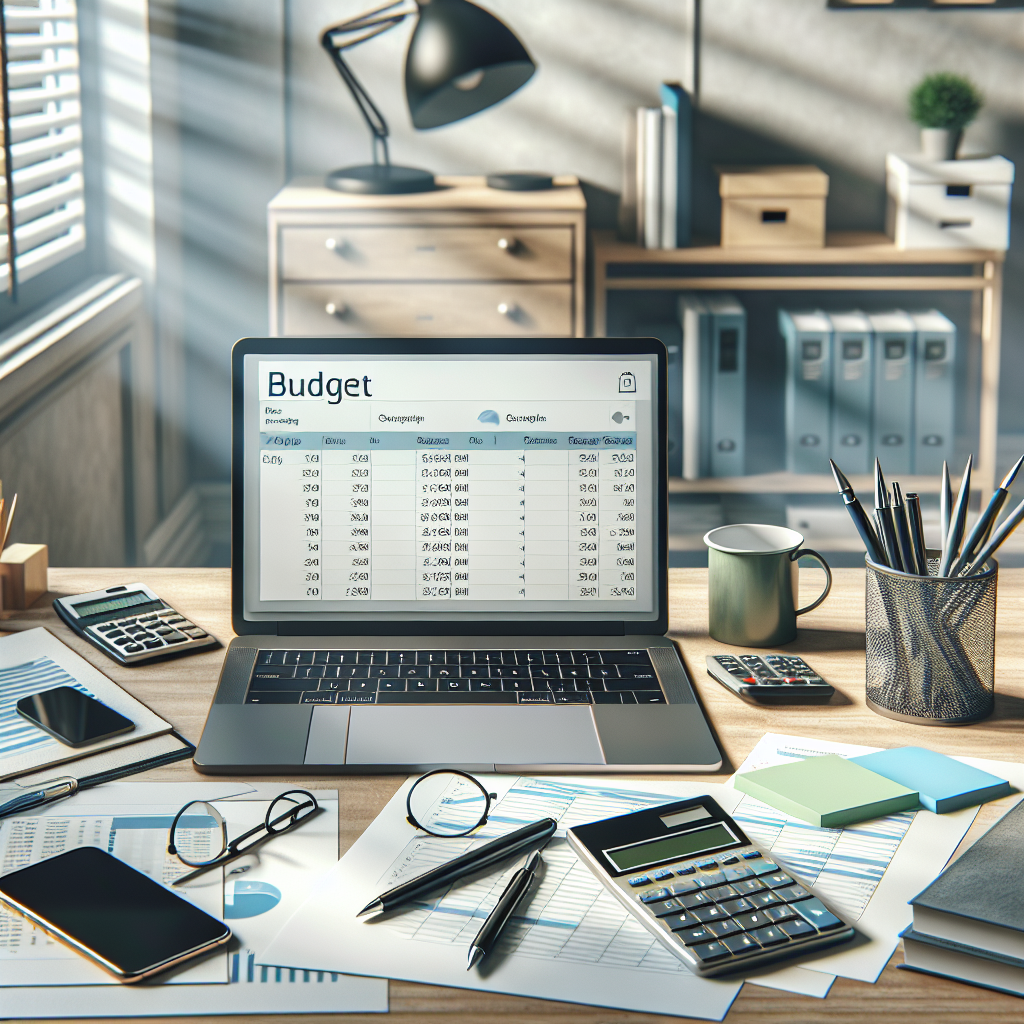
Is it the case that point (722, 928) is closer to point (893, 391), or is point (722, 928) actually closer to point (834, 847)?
point (834, 847)

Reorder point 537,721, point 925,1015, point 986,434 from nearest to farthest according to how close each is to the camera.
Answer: point 925,1015
point 537,721
point 986,434

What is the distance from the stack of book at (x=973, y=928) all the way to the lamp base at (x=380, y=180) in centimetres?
230

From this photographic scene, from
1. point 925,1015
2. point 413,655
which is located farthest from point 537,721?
point 925,1015

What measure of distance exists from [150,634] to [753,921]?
0.64 meters

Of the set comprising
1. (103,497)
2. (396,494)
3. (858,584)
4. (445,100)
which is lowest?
(103,497)

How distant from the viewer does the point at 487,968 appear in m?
0.65

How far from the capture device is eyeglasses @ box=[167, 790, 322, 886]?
2.45 feet

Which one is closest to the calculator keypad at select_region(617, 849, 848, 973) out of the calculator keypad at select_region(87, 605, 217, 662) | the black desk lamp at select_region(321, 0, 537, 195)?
the calculator keypad at select_region(87, 605, 217, 662)

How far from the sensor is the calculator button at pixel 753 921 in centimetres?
66

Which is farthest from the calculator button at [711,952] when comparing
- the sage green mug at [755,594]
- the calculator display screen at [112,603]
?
the calculator display screen at [112,603]

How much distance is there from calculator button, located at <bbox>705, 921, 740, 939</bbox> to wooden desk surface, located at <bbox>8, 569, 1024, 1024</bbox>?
3cm

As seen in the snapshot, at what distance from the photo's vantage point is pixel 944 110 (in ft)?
9.30

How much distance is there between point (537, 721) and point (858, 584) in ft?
1.57

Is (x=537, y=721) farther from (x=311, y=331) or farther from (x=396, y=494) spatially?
(x=311, y=331)
